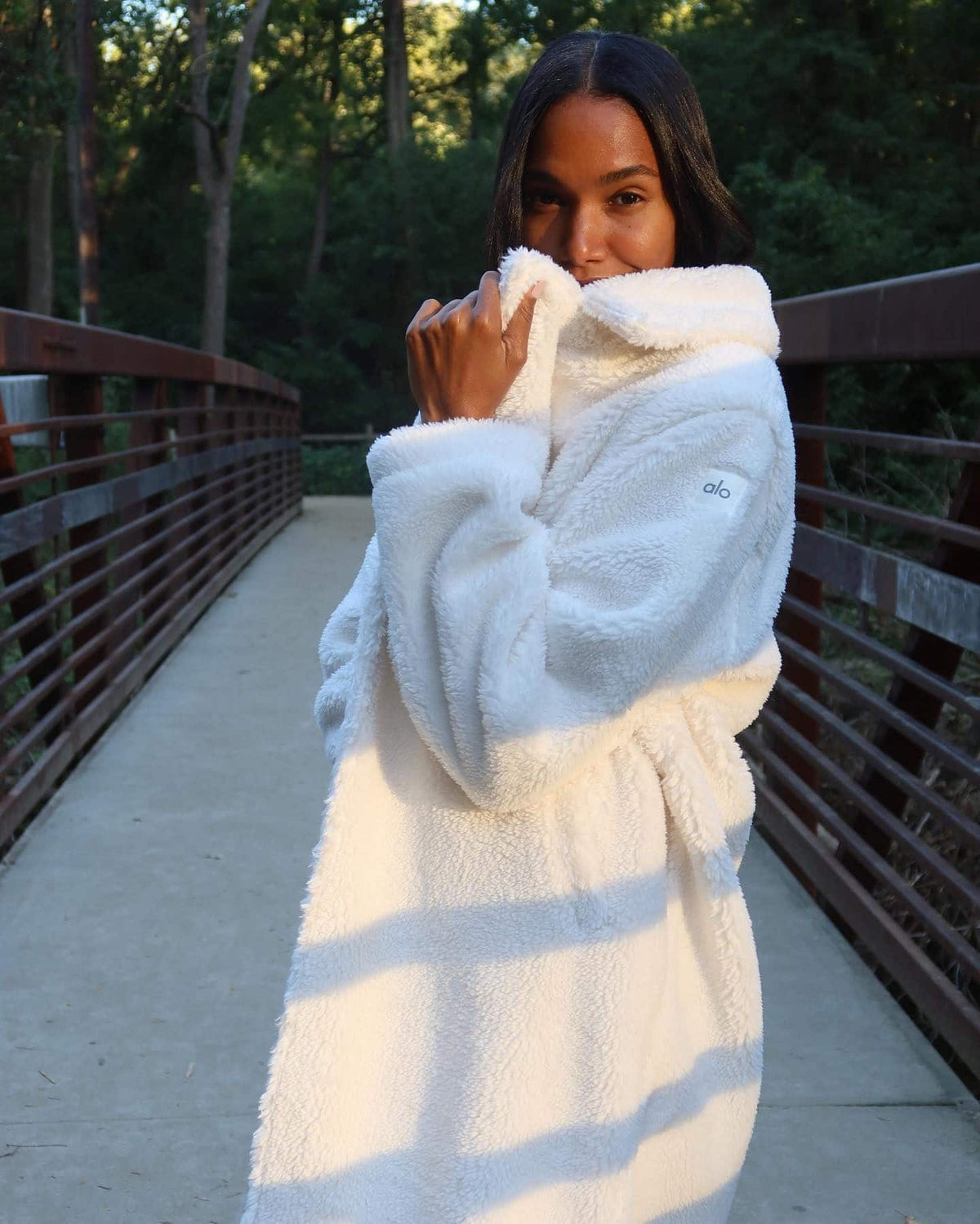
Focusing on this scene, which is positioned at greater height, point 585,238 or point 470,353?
point 585,238

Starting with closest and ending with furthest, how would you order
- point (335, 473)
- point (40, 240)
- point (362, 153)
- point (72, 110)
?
point (72, 110) → point (40, 240) → point (335, 473) → point (362, 153)

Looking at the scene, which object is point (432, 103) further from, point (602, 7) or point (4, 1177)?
point (4, 1177)

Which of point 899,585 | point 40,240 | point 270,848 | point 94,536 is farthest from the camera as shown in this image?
point 40,240

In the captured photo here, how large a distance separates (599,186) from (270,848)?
314 cm

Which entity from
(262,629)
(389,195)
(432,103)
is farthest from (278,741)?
(432,103)

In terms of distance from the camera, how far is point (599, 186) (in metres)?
1.67

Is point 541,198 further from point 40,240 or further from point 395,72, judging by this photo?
point 395,72

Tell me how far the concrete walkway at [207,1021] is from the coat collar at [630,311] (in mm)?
1711

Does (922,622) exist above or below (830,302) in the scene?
below

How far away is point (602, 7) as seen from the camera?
38719 millimetres

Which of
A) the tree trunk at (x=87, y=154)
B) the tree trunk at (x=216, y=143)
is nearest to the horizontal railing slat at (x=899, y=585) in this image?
the tree trunk at (x=87, y=154)

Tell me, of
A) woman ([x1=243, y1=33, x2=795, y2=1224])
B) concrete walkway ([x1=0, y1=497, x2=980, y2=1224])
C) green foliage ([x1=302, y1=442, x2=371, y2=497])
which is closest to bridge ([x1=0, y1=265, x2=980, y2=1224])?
concrete walkway ([x1=0, y1=497, x2=980, y2=1224])

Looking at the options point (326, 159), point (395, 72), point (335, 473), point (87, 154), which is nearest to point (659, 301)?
point (87, 154)

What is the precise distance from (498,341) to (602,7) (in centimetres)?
4019
